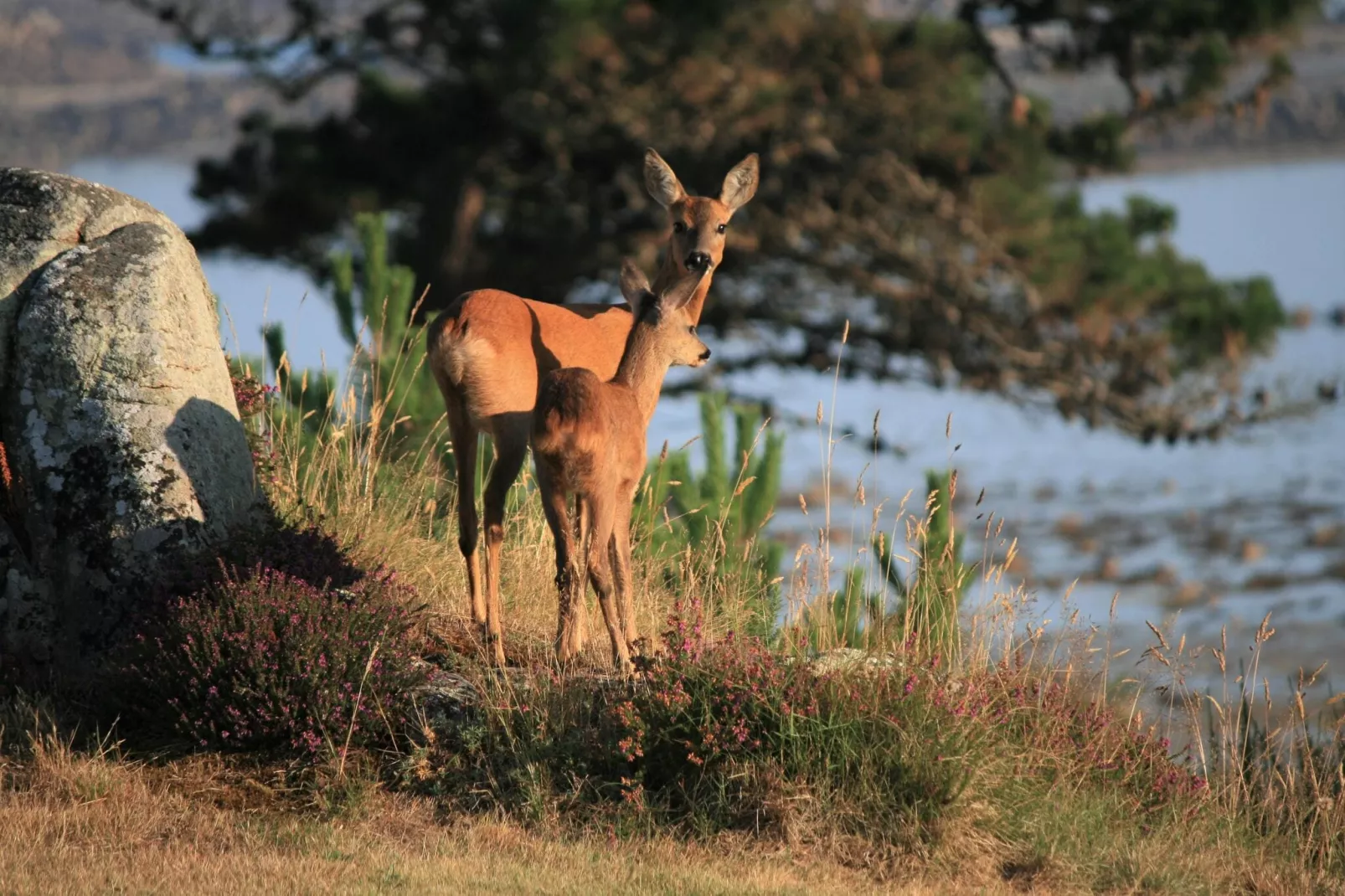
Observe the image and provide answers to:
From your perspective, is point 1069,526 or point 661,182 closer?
point 661,182

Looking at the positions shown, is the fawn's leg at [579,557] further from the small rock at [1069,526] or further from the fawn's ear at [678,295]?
the small rock at [1069,526]

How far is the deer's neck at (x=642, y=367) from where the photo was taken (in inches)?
317

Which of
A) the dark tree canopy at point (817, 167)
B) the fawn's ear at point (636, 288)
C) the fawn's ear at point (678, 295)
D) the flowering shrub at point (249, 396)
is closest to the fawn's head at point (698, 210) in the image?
the fawn's ear at point (678, 295)

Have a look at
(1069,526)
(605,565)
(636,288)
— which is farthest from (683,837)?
(1069,526)

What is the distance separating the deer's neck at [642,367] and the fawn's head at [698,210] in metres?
0.58

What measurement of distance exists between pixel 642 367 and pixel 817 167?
41.1 ft

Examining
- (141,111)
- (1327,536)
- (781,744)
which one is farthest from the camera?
(141,111)

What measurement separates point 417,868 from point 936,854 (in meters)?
2.05

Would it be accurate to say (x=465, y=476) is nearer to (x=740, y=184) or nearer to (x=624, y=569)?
(x=624, y=569)

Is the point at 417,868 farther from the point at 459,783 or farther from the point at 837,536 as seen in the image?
the point at 837,536

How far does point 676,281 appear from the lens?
339 inches

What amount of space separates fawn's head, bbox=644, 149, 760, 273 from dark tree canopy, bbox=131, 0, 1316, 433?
9.84 m

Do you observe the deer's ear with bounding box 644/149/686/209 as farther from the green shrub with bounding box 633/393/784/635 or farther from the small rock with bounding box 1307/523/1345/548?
the small rock with bounding box 1307/523/1345/548

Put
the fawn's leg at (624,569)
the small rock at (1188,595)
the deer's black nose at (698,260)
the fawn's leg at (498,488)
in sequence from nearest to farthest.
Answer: the fawn's leg at (624,569) → the fawn's leg at (498,488) → the deer's black nose at (698,260) → the small rock at (1188,595)
